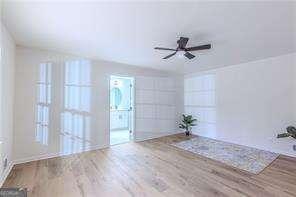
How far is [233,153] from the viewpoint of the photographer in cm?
405

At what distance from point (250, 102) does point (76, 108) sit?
4450 millimetres

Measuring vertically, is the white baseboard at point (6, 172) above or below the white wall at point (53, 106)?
below

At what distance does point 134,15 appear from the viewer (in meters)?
2.30

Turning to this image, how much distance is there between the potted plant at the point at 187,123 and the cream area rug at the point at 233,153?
3.23 ft

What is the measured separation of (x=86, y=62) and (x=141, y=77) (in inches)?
69.8

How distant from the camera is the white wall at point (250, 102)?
398cm

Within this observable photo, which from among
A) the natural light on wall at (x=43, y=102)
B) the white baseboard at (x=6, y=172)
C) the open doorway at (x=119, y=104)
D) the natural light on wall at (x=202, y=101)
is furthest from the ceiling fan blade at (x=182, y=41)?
the open doorway at (x=119, y=104)

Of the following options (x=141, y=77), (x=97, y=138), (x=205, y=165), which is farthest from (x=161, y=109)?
(x=205, y=165)

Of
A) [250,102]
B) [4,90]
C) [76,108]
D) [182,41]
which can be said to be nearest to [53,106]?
[76,108]

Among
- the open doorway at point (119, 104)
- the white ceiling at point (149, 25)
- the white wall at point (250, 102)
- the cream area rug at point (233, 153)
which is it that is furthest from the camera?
the open doorway at point (119, 104)

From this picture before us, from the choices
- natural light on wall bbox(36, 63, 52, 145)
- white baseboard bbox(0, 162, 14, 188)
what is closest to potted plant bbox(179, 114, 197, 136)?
natural light on wall bbox(36, 63, 52, 145)

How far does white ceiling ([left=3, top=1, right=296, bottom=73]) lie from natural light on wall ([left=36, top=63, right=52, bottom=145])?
52 centimetres

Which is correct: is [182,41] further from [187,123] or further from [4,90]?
[187,123]

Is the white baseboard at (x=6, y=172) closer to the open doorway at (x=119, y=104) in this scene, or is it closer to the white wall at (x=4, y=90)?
the white wall at (x=4, y=90)
